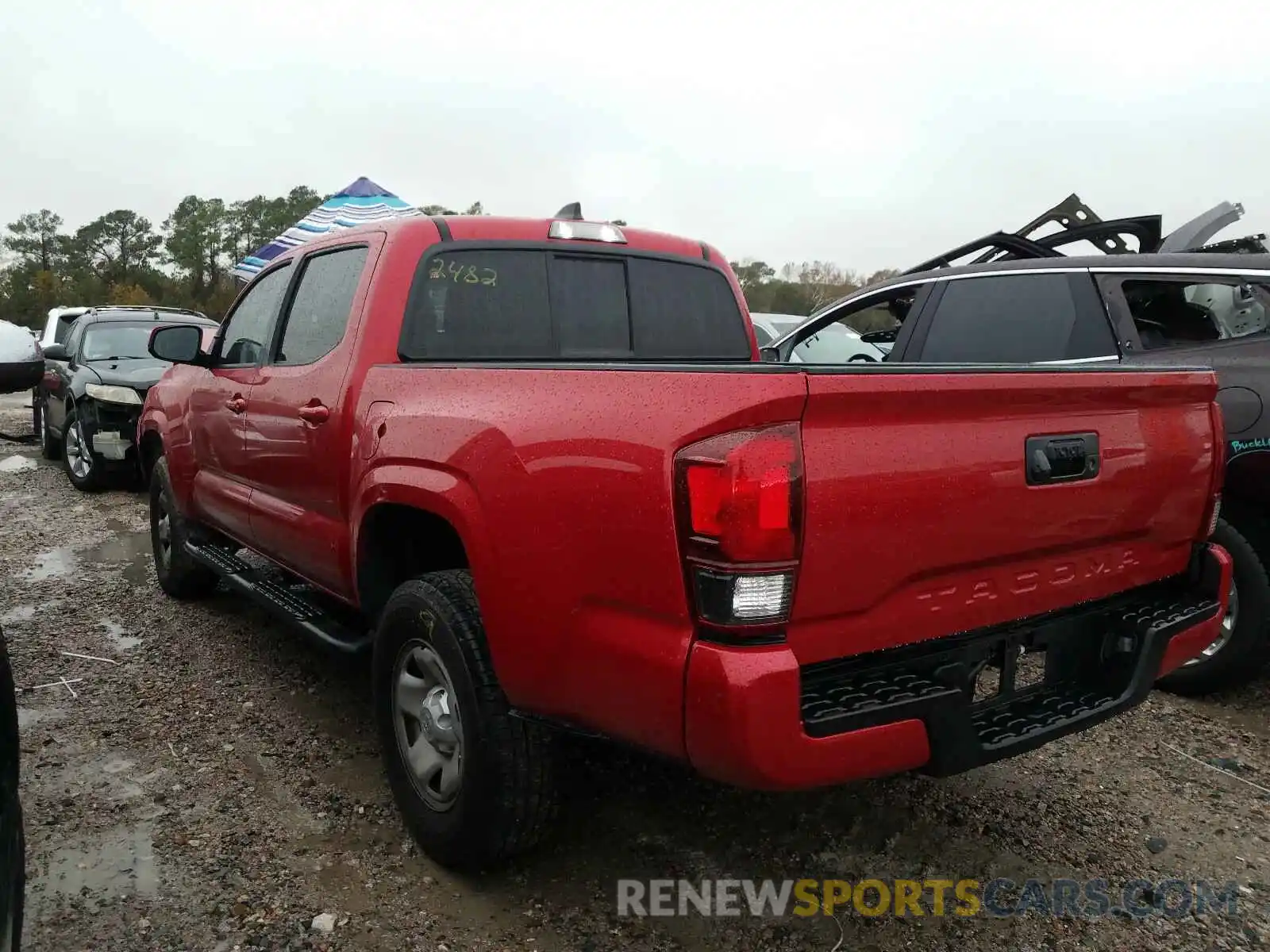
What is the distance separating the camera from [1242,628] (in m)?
3.66

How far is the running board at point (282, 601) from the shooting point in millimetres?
3070

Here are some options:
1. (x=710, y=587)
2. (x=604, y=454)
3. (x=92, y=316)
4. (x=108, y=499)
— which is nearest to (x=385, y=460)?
(x=604, y=454)

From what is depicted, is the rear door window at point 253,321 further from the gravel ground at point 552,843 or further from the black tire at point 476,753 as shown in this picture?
the black tire at point 476,753

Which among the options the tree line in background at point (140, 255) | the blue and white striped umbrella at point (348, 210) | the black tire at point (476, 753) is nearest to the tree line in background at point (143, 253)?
the tree line in background at point (140, 255)

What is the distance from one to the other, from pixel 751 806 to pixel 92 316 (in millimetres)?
8922

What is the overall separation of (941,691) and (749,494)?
2.12ft

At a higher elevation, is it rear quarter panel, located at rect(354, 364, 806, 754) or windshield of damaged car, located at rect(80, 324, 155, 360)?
windshield of damaged car, located at rect(80, 324, 155, 360)

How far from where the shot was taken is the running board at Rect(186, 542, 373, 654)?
10.1ft

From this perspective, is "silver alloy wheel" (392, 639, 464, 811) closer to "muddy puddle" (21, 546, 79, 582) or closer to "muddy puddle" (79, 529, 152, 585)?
"muddy puddle" (79, 529, 152, 585)

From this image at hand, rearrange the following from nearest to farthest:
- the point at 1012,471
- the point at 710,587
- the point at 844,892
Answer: the point at 710,587 < the point at 1012,471 < the point at 844,892

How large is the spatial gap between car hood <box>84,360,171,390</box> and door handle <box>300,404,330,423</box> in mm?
5524

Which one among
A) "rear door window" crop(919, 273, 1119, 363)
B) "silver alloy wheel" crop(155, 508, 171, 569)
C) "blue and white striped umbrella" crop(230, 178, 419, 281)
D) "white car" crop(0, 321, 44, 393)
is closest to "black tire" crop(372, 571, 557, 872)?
"white car" crop(0, 321, 44, 393)

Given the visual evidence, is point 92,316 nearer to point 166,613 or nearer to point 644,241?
point 166,613

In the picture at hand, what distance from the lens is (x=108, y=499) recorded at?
8.30m
